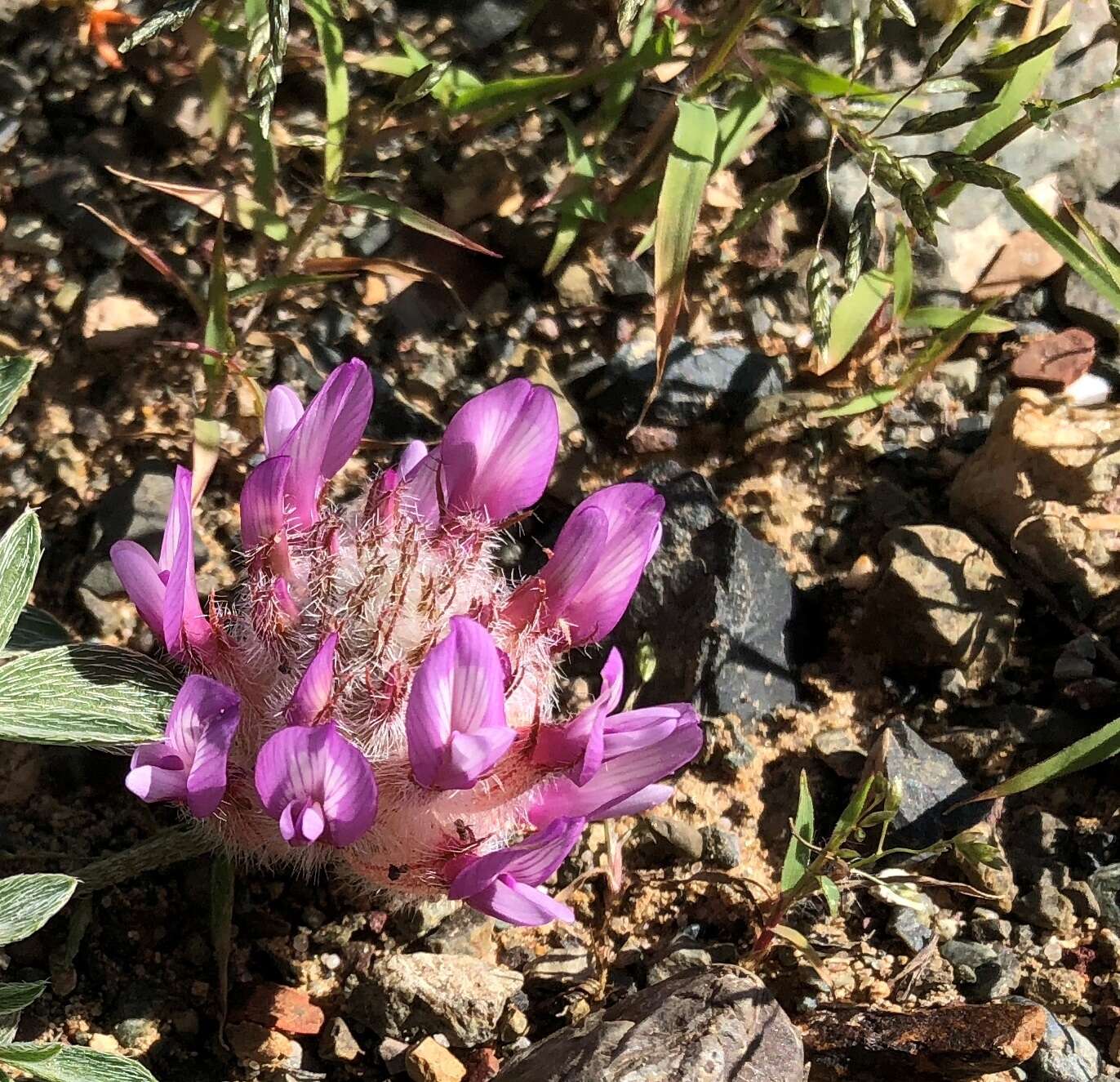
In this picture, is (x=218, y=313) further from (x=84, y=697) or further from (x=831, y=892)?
(x=831, y=892)

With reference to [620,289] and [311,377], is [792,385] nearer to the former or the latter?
[620,289]

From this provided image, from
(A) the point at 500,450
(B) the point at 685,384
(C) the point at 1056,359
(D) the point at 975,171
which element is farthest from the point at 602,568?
(C) the point at 1056,359

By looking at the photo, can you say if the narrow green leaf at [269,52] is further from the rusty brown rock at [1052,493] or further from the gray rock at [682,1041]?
the rusty brown rock at [1052,493]

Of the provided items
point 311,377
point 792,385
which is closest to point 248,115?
point 311,377

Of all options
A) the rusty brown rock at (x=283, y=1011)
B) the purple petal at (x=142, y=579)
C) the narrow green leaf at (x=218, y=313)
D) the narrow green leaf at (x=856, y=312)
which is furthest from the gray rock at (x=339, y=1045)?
the narrow green leaf at (x=856, y=312)

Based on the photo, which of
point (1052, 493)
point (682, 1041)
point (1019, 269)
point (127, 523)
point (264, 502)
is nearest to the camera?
point (264, 502)
